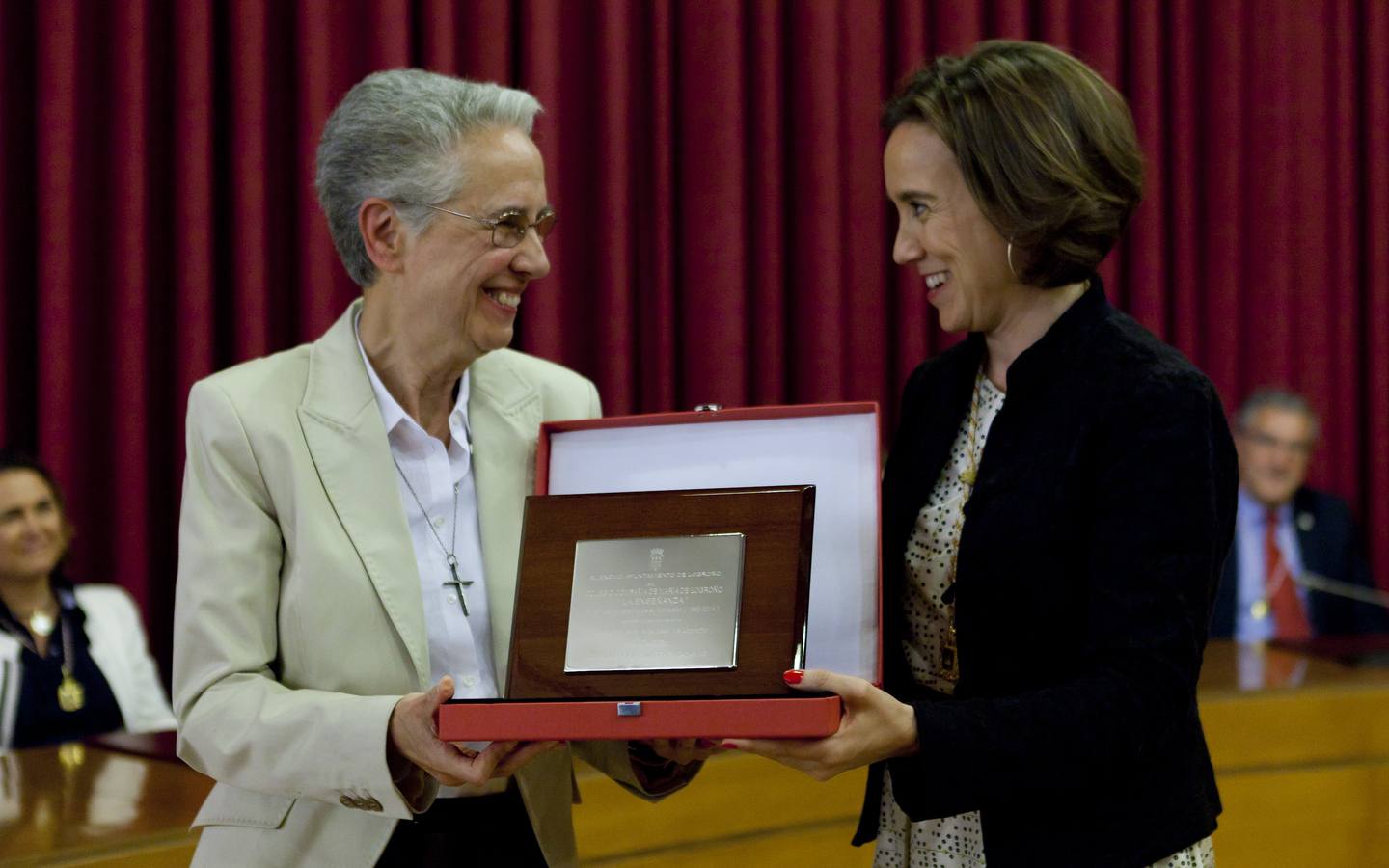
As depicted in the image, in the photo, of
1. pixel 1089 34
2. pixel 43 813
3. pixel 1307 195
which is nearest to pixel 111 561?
pixel 43 813

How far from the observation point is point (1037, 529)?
158cm

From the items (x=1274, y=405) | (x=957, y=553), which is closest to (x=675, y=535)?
(x=957, y=553)

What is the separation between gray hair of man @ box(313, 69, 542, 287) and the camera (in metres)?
1.75

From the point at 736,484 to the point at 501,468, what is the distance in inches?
11.1

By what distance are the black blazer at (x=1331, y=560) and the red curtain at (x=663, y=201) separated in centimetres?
71

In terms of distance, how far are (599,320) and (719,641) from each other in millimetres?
3061

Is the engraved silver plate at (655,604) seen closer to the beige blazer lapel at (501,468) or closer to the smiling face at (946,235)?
the beige blazer lapel at (501,468)

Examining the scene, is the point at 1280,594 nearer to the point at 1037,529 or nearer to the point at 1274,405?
the point at 1274,405

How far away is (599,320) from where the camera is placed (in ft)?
14.9

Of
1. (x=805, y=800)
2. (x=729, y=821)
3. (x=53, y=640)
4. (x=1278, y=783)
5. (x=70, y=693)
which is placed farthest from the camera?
(x=53, y=640)

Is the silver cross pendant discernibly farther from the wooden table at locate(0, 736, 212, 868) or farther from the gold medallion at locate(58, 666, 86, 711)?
the gold medallion at locate(58, 666, 86, 711)

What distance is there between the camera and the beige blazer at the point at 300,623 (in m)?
1.57

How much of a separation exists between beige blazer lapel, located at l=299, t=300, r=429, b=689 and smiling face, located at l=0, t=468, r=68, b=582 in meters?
2.26

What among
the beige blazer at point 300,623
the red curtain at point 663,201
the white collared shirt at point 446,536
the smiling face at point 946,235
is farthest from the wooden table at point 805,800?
the red curtain at point 663,201
